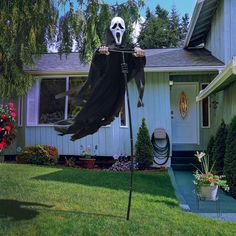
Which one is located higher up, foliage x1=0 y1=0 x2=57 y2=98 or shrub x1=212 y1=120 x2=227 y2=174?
foliage x1=0 y1=0 x2=57 y2=98

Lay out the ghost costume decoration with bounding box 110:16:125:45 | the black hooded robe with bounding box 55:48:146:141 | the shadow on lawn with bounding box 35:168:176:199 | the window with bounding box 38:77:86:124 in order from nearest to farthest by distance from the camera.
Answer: the ghost costume decoration with bounding box 110:16:125:45 → the black hooded robe with bounding box 55:48:146:141 → the shadow on lawn with bounding box 35:168:176:199 → the window with bounding box 38:77:86:124

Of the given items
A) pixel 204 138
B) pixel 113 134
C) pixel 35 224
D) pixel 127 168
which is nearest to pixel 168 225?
pixel 35 224

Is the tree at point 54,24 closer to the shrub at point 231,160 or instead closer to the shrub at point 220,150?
the shrub at point 231,160

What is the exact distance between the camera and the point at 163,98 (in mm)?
11977

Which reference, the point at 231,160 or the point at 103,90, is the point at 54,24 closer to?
the point at 103,90

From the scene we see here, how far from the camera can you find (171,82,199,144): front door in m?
13.4

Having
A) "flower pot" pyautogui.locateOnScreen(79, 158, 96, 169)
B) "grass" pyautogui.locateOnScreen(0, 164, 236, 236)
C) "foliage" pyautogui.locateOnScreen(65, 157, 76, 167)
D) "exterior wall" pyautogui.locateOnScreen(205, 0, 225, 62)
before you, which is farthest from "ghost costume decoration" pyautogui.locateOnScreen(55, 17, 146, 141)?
Answer: "exterior wall" pyautogui.locateOnScreen(205, 0, 225, 62)

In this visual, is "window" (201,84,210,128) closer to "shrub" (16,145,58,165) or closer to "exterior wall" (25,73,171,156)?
"exterior wall" (25,73,171,156)

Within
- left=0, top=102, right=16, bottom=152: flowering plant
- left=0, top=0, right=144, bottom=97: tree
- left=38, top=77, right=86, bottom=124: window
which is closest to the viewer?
left=0, top=0, right=144, bottom=97: tree

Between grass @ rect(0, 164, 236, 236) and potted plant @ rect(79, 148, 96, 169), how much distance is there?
2.69m

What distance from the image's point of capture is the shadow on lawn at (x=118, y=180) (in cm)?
781

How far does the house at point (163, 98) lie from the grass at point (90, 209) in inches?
131

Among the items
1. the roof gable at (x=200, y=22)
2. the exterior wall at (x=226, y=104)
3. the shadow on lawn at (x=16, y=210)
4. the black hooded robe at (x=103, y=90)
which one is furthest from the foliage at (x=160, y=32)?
the shadow on lawn at (x=16, y=210)

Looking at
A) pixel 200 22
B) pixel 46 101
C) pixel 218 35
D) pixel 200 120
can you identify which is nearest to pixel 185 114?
pixel 200 120
